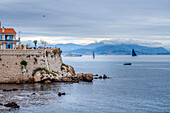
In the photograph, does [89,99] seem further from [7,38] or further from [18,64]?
[7,38]

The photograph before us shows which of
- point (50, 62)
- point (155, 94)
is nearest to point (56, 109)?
point (155, 94)

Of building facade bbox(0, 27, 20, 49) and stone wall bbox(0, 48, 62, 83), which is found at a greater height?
building facade bbox(0, 27, 20, 49)

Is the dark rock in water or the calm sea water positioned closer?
the dark rock in water

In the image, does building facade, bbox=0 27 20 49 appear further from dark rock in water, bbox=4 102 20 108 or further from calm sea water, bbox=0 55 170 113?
dark rock in water, bbox=4 102 20 108

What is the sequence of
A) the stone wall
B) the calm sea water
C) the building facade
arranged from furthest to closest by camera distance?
the building facade
the stone wall
the calm sea water

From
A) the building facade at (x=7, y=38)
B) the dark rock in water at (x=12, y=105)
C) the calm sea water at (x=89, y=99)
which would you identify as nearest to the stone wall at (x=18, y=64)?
the calm sea water at (x=89, y=99)

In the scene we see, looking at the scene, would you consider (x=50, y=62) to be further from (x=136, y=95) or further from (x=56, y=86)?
(x=136, y=95)

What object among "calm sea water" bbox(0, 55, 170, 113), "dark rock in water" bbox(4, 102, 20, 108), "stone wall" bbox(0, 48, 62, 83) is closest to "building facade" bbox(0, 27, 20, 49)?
"stone wall" bbox(0, 48, 62, 83)

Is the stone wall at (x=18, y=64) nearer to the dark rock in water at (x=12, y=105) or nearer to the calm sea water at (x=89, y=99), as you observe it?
the calm sea water at (x=89, y=99)

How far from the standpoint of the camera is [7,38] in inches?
3548

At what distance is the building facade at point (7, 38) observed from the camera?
292 ft

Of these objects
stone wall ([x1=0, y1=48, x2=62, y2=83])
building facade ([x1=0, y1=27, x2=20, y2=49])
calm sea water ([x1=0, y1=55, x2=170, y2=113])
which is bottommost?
calm sea water ([x1=0, y1=55, x2=170, y2=113])

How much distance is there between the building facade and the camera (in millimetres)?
88875

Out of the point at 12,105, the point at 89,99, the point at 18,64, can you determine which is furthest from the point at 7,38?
the point at 12,105
